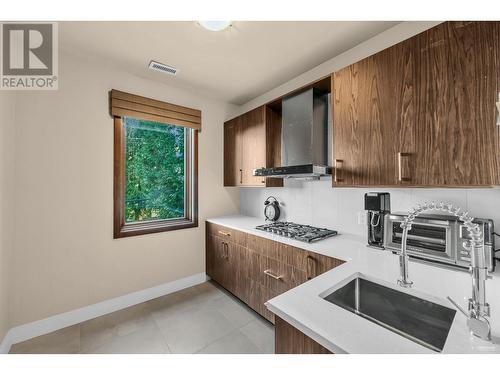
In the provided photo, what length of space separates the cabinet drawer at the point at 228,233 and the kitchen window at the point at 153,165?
0.86 feet

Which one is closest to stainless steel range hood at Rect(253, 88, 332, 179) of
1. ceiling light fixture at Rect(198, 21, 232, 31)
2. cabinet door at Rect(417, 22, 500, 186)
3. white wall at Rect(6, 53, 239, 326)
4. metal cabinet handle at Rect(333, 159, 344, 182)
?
metal cabinet handle at Rect(333, 159, 344, 182)

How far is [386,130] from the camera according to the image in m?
1.38

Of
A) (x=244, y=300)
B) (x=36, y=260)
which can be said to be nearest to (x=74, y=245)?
(x=36, y=260)

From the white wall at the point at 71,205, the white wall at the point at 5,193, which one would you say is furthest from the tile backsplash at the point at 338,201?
the white wall at the point at 5,193

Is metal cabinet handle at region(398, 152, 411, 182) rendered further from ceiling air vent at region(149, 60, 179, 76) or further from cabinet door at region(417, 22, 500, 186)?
ceiling air vent at region(149, 60, 179, 76)

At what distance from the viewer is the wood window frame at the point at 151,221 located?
221cm

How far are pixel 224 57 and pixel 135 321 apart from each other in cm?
264

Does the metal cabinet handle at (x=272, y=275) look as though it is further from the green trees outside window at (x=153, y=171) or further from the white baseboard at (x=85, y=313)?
the green trees outside window at (x=153, y=171)

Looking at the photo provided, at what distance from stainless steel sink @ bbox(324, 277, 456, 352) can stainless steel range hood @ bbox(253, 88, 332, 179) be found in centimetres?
98

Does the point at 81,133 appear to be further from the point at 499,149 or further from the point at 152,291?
the point at 499,149

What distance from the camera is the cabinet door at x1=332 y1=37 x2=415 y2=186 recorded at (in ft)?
4.24

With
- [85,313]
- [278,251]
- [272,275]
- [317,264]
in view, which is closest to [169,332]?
[85,313]
